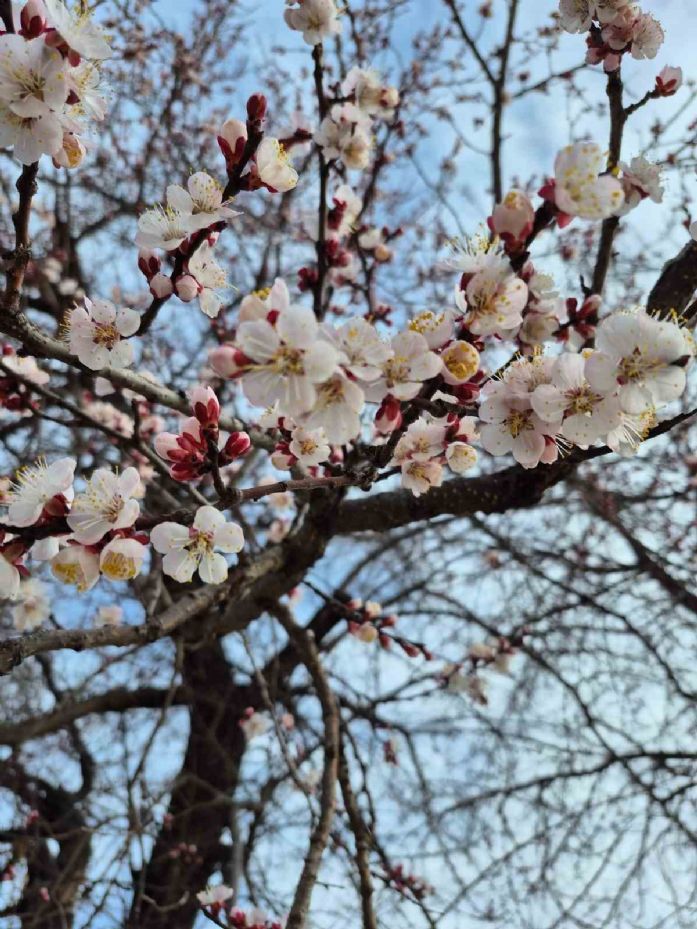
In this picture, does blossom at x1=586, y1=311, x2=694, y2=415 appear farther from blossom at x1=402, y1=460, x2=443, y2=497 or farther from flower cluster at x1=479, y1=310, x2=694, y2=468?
blossom at x1=402, y1=460, x2=443, y2=497

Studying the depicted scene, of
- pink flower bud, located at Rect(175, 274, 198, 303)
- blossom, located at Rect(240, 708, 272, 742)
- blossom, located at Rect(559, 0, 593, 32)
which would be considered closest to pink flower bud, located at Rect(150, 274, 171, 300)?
pink flower bud, located at Rect(175, 274, 198, 303)

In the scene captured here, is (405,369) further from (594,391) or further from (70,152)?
(70,152)

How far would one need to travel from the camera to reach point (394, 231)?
119 inches

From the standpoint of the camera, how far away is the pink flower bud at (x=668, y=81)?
168 cm

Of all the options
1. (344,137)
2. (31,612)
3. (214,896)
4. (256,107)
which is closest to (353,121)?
(344,137)

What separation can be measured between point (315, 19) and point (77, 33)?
107cm

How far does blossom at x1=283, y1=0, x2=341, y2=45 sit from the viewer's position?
184cm

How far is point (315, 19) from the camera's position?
6.11 ft

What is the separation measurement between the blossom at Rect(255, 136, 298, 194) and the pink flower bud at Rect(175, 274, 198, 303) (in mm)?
217

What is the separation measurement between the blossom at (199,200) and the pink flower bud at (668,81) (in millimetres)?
1160

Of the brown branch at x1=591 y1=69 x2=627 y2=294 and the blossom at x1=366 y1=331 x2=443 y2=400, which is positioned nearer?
the blossom at x1=366 y1=331 x2=443 y2=400

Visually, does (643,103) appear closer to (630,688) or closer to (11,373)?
(11,373)

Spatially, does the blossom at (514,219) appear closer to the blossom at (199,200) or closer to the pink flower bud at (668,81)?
the blossom at (199,200)

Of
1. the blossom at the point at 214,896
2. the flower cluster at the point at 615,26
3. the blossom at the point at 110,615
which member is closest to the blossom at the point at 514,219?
the flower cluster at the point at 615,26
